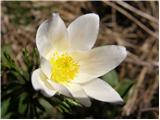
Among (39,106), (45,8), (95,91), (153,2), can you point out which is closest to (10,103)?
(39,106)

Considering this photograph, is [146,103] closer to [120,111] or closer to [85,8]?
[120,111]

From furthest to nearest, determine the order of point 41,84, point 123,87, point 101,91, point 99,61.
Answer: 1. point 123,87
2. point 99,61
3. point 101,91
4. point 41,84

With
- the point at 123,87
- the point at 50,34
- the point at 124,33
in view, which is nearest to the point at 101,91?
the point at 50,34

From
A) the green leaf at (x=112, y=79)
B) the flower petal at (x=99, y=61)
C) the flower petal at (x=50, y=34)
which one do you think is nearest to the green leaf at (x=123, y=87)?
the green leaf at (x=112, y=79)

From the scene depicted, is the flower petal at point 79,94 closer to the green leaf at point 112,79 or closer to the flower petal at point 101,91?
the flower petal at point 101,91

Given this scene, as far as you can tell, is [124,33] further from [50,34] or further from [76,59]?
[50,34]

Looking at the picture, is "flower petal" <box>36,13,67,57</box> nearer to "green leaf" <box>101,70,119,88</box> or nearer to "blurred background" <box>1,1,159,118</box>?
"green leaf" <box>101,70,119,88</box>
